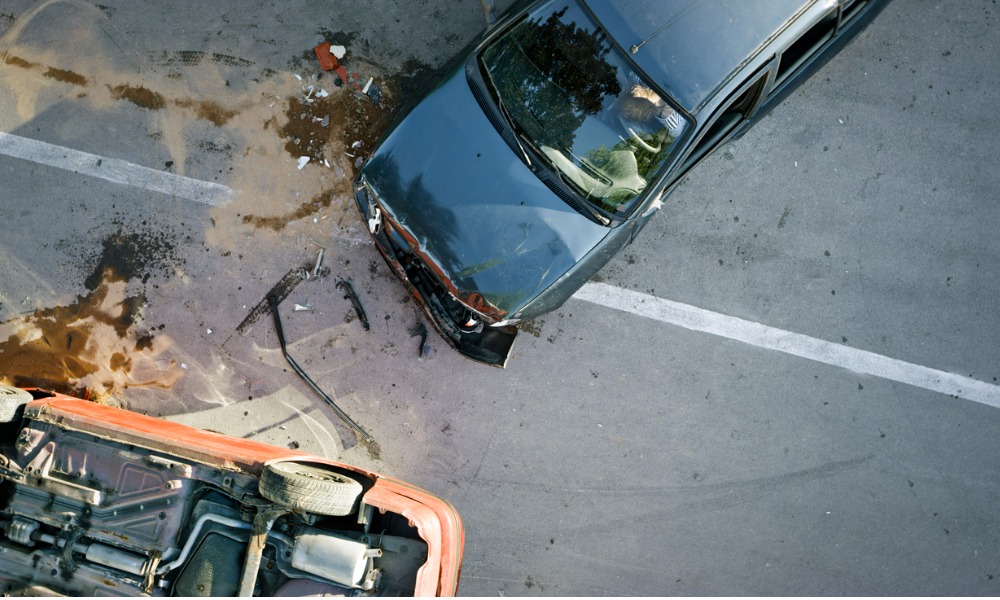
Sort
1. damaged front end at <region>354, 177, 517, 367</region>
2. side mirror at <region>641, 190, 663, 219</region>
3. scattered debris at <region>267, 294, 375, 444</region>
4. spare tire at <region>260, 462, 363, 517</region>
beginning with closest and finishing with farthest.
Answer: spare tire at <region>260, 462, 363, 517</region> < damaged front end at <region>354, 177, 517, 367</region> < side mirror at <region>641, 190, 663, 219</region> < scattered debris at <region>267, 294, 375, 444</region>

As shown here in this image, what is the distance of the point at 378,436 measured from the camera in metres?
4.76

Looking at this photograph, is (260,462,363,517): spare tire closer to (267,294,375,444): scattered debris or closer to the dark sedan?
(267,294,375,444): scattered debris

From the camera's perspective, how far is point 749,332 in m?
4.77

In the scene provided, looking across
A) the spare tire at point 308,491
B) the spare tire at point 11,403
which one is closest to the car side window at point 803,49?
the spare tire at point 308,491

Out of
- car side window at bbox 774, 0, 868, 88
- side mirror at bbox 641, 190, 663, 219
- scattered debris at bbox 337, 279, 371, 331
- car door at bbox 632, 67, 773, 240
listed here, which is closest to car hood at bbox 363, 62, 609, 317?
side mirror at bbox 641, 190, 663, 219

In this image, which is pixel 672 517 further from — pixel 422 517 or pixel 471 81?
pixel 471 81

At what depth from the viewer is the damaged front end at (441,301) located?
13.0 ft

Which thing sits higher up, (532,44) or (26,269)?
(26,269)

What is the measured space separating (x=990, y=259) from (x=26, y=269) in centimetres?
715

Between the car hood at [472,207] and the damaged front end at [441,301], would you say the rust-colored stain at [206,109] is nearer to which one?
the damaged front end at [441,301]

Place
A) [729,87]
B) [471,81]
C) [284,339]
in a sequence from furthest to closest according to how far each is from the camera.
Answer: [284,339]
[471,81]
[729,87]

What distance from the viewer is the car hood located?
385 centimetres

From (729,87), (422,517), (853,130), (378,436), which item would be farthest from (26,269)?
(853,130)

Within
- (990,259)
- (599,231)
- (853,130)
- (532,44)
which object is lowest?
(990,259)
